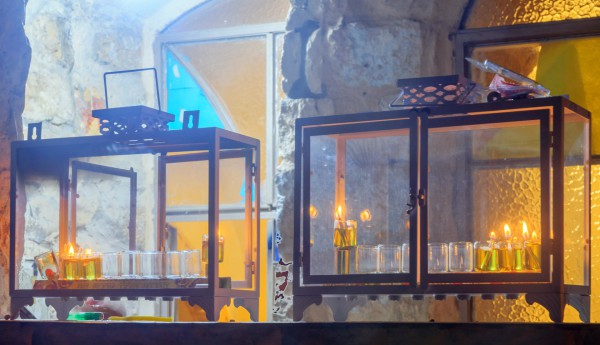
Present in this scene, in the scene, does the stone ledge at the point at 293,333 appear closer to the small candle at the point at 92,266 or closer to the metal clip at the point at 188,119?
the small candle at the point at 92,266

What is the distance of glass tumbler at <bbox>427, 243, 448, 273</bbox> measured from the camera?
321cm

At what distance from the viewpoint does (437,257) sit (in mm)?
3225

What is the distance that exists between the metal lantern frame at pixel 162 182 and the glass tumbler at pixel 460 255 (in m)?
0.85

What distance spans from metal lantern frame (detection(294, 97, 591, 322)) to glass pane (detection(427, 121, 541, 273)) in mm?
34

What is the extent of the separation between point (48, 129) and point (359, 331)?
349cm

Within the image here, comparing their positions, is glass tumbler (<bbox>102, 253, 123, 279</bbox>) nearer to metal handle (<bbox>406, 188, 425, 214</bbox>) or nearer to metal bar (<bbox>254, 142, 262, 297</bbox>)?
metal bar (<bbox>254, 142, 262, 297</bbox>)

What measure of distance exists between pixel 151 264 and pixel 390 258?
36.4 inches

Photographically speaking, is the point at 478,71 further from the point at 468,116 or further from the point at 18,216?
the point at 18,216

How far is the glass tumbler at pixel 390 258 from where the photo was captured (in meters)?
3.27

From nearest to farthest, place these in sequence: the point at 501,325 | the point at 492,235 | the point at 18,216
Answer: the point at 501,325 < the point at 492,235 < the point at 18,216

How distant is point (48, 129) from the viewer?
19.2ft

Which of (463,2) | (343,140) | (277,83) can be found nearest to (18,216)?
(343,140)

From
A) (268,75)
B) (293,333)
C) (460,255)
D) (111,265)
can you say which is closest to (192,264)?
(111,265)

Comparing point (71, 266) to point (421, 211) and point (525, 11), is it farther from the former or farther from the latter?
point (525, 11)
